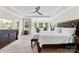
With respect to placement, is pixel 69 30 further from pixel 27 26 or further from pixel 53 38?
pixel 27 26

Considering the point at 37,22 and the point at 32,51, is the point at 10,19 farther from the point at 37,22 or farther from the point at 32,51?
the point at 32,51

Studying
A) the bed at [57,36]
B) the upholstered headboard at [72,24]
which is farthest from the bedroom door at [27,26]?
Result: the upholstered headboard at [72,24]

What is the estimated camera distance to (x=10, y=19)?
2635 millimetres

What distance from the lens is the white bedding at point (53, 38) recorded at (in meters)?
2.68

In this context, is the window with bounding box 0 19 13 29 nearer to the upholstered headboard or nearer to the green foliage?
the green foliage

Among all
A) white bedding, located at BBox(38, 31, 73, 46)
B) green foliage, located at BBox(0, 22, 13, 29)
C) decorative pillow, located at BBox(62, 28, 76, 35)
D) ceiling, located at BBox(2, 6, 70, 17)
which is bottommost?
white bedding, located at BBox(38, 31, 73, 46)

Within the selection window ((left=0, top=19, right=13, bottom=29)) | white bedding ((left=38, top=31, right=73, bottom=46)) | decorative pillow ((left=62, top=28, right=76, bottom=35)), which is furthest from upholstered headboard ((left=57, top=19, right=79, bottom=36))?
window ((left=0, top=19, right=13, bottom=29))

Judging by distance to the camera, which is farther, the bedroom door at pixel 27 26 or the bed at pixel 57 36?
the bedroom door at pixel 27 26

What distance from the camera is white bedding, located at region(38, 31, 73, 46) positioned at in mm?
2676

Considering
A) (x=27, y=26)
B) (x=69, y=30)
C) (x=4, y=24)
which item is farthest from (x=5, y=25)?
(x=69, y=30)

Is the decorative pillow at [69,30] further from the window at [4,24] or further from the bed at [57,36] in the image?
the window at [4,24]
